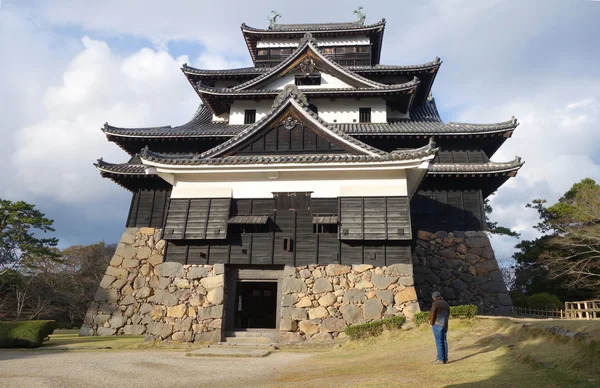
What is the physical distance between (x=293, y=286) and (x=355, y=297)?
2.09 meters

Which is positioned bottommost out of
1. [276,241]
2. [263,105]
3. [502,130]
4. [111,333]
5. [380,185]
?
[111,333]

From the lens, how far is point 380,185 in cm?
1385

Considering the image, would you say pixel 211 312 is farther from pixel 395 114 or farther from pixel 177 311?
pixel 395 114

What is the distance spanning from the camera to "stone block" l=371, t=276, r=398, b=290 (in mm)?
13078

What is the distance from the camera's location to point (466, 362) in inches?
292

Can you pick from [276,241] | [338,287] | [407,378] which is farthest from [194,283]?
[407,378]

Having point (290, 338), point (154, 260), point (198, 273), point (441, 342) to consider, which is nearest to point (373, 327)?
point (290, 338)

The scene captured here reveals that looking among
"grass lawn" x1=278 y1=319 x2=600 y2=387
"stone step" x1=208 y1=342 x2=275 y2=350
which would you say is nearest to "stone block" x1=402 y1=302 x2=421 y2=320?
"grass lawn" x1=278 y1=319 x2=600 y2=387

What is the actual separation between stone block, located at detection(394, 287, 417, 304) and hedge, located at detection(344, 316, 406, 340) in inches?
38.6

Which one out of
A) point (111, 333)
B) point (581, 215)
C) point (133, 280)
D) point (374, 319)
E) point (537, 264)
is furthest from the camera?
point (537, 264)

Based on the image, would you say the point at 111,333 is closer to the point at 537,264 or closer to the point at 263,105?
the point at 263,105

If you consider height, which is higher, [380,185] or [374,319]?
[380,185]

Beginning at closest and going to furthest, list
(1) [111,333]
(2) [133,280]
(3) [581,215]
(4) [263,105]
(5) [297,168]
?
(5) [297,168] → (1) [111,333] → (2) [133,280] → (4) [263,105] → (3) [581,215]

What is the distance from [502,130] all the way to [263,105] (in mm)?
11883
